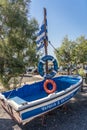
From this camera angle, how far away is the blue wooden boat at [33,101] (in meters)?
4.57

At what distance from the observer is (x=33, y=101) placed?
483 cm

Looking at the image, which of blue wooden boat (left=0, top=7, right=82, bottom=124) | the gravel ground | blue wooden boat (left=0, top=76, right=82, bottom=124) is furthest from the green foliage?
the gravel ground

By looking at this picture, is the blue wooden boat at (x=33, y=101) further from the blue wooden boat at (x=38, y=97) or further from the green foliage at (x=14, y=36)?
the green foliage at (x=14, y=36)

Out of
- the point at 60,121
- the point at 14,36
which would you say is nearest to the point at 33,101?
the point at 60,121

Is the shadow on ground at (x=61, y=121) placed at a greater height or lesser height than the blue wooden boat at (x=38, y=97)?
lesser

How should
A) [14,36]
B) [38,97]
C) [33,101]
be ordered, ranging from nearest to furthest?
[33,101], [38,97], [14,36]

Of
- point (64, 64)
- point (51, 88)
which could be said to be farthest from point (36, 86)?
point (64, 64)

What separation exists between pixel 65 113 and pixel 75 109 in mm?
572

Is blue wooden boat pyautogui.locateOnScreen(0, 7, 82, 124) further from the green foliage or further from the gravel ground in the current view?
the green foliage

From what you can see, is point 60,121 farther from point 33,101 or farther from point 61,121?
point 33,101

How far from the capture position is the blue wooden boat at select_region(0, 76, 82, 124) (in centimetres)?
457

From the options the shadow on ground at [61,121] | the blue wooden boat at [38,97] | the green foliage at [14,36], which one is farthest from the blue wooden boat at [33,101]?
the green foliage at [14,36]

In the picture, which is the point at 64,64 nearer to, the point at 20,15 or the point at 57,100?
the point at 20,15

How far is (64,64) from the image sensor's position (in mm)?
16641
